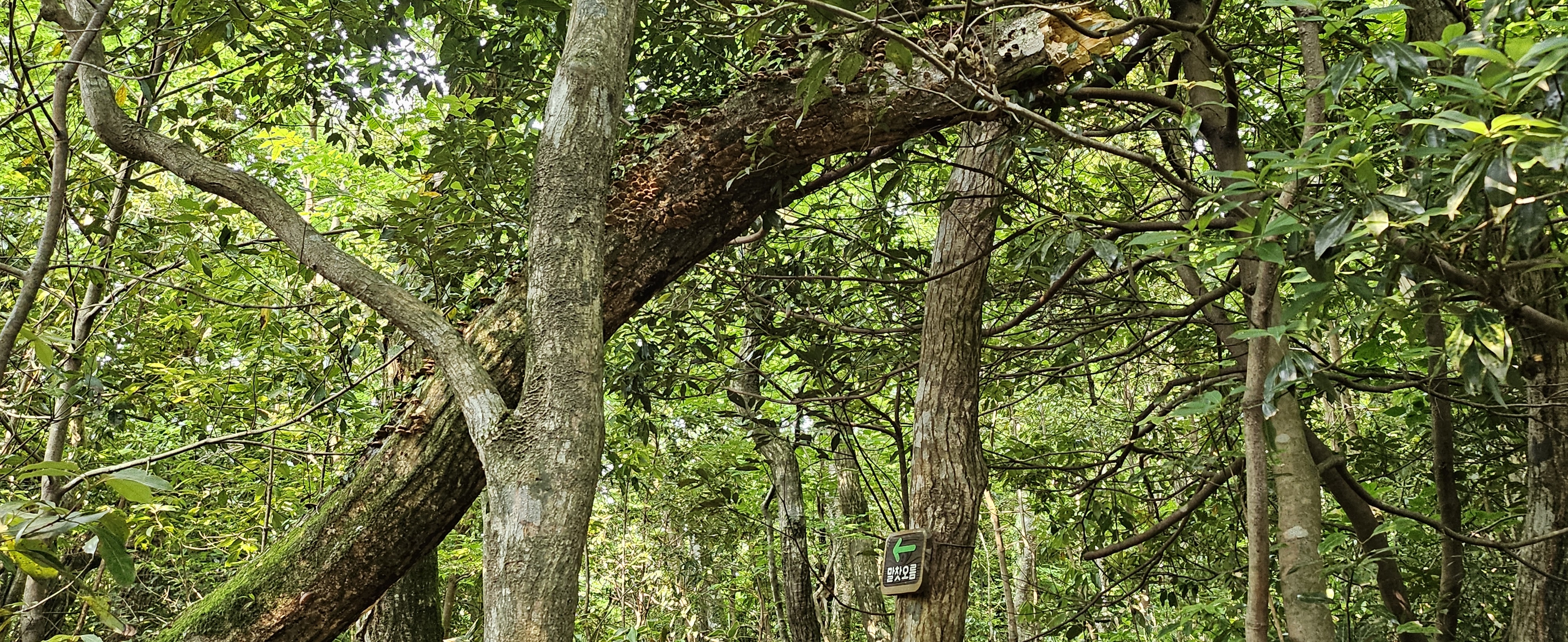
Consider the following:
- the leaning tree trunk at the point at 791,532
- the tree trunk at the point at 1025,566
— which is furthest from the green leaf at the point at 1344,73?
the leaning tree trunk at the point at 791,532

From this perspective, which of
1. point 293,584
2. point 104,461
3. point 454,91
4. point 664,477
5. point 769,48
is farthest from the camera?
point 664,477

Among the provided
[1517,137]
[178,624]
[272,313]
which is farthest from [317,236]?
[272,313]

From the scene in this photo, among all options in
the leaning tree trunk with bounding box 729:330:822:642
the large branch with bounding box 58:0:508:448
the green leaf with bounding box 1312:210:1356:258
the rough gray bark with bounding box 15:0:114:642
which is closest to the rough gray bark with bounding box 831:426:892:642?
the leaning tree trunk with bounding box 729:330:822:642

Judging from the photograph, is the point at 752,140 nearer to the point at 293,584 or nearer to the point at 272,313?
the point at 293,584

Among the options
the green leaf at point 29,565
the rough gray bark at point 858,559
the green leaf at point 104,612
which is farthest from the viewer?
the rough gray bark at point 858,559

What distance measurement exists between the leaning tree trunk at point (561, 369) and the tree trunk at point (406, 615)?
11.4ft

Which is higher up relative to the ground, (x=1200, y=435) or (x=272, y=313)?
(x=272, y=313)

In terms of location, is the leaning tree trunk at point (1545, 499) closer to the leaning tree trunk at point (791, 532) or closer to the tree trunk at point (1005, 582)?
the tree trunk at point (1005, 582)

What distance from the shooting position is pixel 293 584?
9.77ft

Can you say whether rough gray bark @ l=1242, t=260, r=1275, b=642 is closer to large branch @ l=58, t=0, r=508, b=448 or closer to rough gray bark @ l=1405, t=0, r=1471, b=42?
rough gray bark @ l=1405, t=0, r=1471, b=42

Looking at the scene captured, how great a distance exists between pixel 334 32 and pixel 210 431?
8.50 ft

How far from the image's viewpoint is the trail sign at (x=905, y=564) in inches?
127

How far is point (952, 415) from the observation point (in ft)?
11.2

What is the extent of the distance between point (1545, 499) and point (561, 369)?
3192mm
